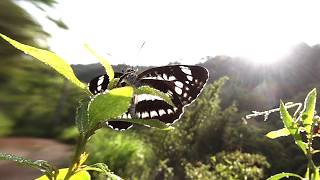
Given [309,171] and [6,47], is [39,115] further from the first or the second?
[309,171]

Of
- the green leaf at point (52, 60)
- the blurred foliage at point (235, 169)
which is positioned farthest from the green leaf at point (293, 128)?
the blurred foliage at point (235, 169)

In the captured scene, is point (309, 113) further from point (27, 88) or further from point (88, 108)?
point (27, 88)

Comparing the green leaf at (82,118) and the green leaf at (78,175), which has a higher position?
the green leaf at (82,118)

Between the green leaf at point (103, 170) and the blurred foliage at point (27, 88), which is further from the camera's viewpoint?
the blurred foliage at point (27, 88)

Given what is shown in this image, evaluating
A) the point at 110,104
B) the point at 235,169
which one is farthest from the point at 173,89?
the point at 235,169

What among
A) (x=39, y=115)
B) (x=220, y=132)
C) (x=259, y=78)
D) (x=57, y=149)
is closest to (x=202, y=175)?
(x=57, y=149)

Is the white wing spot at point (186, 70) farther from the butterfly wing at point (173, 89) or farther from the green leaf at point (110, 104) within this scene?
the green leaf at point (110, 104)

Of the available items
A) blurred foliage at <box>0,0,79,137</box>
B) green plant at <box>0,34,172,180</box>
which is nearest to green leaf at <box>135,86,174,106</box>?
green plant at <box>0,34,172,180</box>
